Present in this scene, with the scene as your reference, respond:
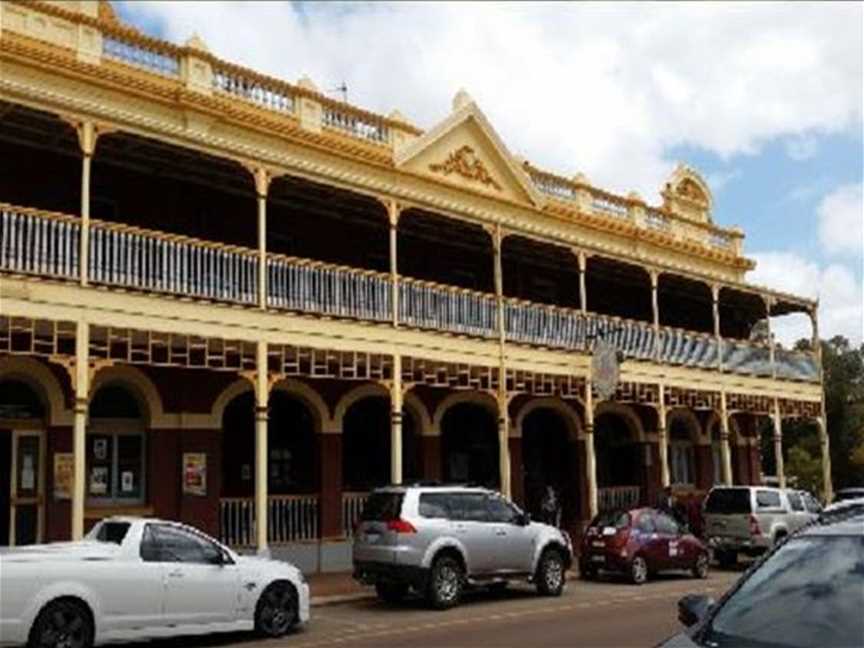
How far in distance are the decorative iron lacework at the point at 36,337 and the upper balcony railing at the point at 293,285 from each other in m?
0.75

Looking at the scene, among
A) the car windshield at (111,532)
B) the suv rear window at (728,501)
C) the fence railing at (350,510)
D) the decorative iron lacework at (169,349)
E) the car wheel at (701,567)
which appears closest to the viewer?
the car windshield at (111,532)

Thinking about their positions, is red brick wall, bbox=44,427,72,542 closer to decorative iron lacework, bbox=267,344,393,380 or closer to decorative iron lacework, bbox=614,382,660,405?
decorative iron lacework, bbox=267,344,393,380

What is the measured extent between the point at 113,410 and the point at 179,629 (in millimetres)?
7707

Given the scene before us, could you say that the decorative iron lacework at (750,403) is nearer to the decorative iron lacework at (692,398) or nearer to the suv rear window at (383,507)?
the decorative iron lacework at (692,398)

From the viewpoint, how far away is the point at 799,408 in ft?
107

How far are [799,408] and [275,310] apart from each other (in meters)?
19.6

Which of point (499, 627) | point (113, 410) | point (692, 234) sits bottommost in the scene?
point (499, 627)

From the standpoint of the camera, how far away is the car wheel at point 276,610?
14.0 m

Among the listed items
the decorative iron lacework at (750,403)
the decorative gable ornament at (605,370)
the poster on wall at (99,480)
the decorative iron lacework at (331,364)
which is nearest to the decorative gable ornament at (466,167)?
the decorative gable ornament at (605,370)

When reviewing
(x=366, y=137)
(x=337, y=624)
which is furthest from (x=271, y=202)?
(x=337, y=624)

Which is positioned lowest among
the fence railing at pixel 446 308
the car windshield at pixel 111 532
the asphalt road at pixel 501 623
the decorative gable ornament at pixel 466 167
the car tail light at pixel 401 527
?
the asphalt road at pixel 501 623

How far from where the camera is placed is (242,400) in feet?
71.9

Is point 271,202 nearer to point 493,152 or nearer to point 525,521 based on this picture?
point 493,152

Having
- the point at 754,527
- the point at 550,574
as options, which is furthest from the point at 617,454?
the point at 550,574
